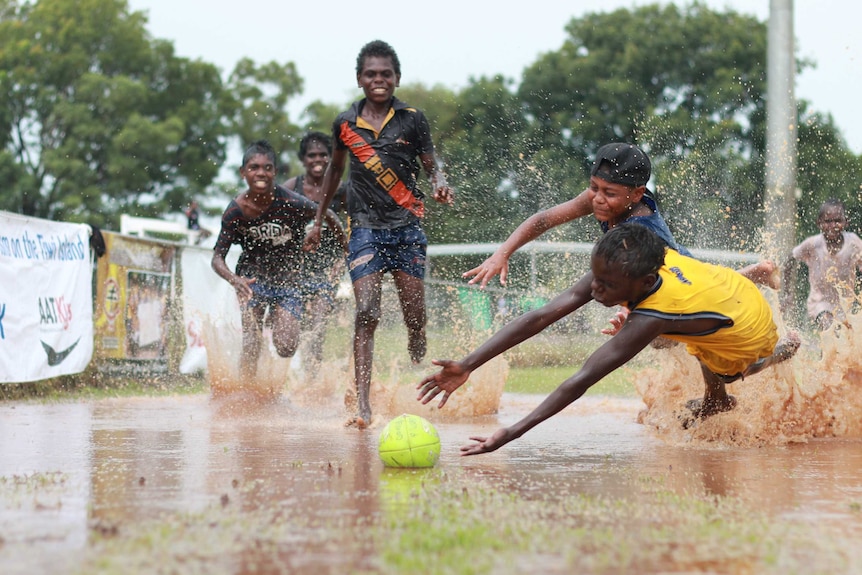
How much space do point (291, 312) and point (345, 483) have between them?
4.57 metres

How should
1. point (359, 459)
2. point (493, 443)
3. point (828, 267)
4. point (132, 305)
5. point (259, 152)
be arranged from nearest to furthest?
point (493, 443) → point (359, 459) → point (259, 152) → point (828, 267) → point (132, 305)

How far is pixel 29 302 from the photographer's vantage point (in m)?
10.2

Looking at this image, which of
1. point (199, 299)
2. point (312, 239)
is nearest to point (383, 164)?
point (312, 239)

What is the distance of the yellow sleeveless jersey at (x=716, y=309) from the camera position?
16.1 ft

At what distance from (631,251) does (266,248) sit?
4684 millimetres

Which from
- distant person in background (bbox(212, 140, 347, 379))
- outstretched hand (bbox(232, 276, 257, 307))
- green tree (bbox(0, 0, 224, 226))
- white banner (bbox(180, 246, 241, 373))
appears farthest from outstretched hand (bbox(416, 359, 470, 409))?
green tree (bbox(0, 0, 224, 226))

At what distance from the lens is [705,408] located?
20.1 feet

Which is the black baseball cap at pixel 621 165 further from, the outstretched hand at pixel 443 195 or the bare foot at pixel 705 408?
the outstretched hand at pixel 443 195

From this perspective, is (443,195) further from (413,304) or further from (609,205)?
(609,205)

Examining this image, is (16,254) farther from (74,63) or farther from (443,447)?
(74,63)

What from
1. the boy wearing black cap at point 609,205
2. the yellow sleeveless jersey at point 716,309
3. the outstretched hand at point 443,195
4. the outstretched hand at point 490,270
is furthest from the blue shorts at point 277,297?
the yellow sleeveless jersey at point 716,309

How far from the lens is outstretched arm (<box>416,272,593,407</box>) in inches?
195

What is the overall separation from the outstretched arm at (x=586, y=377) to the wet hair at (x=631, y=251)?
235 mm

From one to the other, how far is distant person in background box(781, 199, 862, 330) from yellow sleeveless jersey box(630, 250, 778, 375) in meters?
4.79
